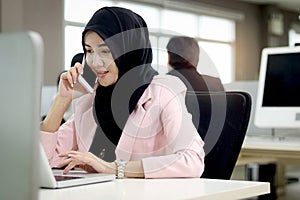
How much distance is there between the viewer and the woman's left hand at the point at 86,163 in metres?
1.22

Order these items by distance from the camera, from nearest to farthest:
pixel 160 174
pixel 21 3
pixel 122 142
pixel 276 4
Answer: pixel 160 174 → pixel 122 142 → pixel 21 3 → pixel 276 4

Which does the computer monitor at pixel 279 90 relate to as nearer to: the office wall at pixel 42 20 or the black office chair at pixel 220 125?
the black office chair at pixel 220 125

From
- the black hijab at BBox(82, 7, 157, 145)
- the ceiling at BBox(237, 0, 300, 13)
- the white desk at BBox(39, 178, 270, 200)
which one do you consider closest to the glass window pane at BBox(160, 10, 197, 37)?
the ceiling at BBox(237, 0, 300, 13)

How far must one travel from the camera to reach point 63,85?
1373 millimetres

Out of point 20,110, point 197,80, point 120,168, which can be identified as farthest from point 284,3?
point 20,110

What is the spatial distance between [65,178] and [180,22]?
281 inches

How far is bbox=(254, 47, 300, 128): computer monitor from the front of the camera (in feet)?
9.39

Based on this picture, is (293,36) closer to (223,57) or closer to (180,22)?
(223,57)

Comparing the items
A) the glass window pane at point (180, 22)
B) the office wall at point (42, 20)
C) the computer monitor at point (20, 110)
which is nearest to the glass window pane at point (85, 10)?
the computer monitor at point (20, 110)

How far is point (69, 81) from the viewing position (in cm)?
135

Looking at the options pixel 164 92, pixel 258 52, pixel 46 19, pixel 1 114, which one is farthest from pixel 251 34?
pixel 1 114

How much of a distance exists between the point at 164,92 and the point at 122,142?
0.53 feet

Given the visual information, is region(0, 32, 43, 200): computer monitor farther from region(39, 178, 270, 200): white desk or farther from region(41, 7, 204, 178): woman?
region(41, 7, 204, 178): woman

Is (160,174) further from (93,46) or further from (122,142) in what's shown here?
(93,46)
